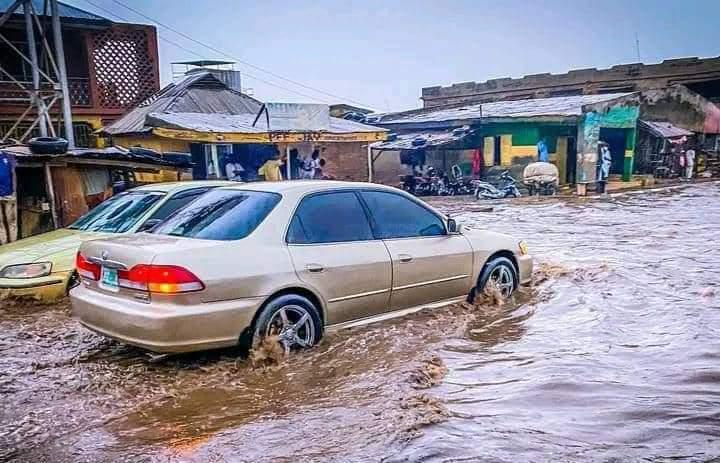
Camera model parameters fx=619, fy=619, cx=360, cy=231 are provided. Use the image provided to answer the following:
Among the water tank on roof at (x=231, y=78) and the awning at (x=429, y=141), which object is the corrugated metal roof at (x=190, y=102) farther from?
the water tank on roof at (x=231, y=78)

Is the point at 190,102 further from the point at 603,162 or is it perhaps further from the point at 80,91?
the point at 603,162

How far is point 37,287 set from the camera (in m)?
6.45

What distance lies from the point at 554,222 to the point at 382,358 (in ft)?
36.1

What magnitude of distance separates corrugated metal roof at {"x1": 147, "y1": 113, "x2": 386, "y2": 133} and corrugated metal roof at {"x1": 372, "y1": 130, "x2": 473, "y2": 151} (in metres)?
4.14

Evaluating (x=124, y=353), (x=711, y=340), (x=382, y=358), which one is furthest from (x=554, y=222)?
(x=124, y=353)

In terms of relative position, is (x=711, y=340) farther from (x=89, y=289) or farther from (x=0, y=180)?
(x=0, y=180)

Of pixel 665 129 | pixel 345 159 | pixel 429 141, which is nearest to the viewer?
pixel 345 159

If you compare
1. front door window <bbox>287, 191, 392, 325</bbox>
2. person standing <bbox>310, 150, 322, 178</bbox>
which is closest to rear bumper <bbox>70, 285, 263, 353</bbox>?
front door window <bbox>287, 191, 392, 325</bbox>

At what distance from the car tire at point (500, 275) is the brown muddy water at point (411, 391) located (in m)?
0.16

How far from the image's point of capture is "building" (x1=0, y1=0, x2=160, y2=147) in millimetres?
18438

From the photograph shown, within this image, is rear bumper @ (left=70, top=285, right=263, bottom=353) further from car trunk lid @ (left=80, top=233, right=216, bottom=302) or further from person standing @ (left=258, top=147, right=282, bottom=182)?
→ person standing @ (left=258, top=147, right=282, bottom=182)

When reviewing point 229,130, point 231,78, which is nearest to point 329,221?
point 229,130

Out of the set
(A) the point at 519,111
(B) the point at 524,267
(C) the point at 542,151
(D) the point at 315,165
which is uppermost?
(A) the point at 519,111

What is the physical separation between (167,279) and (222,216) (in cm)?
87
